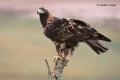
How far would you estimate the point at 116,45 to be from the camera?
17.6ft

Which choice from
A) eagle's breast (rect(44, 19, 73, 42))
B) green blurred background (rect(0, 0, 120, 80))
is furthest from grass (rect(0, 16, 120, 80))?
eagle's breast (rect(44, 19, 73, 42))

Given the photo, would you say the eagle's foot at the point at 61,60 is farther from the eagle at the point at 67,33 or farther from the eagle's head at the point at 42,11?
the eagle's head at the point at 42,11

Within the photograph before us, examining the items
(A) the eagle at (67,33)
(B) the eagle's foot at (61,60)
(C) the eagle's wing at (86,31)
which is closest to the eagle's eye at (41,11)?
(A) the eagle at (67,33)

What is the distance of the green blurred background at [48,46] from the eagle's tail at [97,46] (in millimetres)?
37

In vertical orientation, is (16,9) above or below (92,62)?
above

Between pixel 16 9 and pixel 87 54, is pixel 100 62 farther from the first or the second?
pixel 16 9

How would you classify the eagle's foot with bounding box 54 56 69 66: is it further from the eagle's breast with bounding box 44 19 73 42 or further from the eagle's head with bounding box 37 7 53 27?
the eagle's head with bounding box 37 7 53 27

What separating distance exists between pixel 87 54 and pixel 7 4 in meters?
0.76

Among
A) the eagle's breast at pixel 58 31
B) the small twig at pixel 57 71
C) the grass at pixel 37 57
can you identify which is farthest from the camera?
the grass at pixel 37 57

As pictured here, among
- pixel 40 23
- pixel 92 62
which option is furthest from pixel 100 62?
pixel 40 23

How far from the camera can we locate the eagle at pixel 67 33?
5.23m

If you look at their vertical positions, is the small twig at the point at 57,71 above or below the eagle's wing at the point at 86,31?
below

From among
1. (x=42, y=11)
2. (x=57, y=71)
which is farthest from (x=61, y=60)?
(x=42, y=11)

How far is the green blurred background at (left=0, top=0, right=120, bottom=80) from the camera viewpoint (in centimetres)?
534
